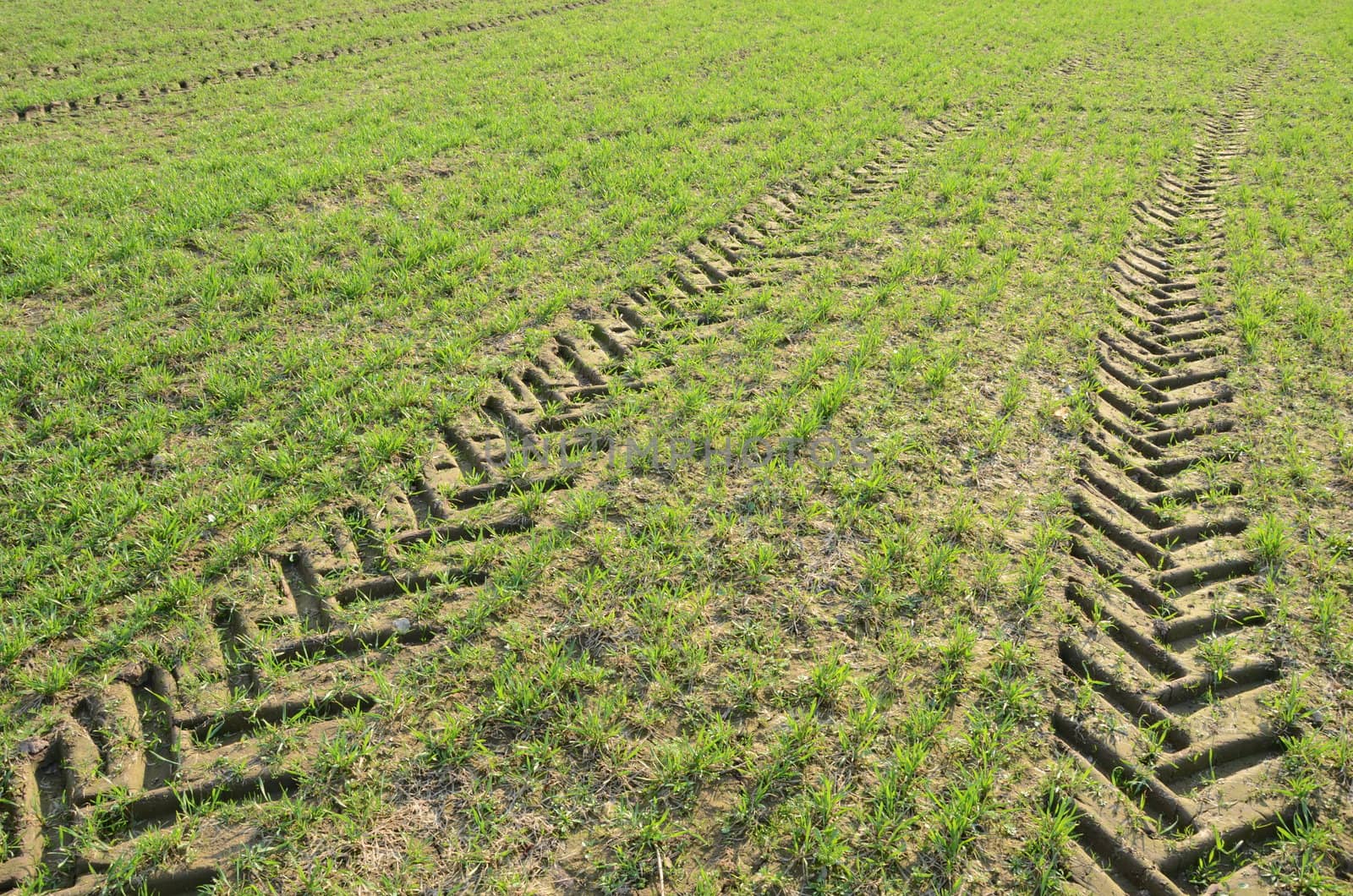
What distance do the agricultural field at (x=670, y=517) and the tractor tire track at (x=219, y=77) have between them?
894mm

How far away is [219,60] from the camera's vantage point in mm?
9859

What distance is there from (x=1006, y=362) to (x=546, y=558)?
2.83 metres

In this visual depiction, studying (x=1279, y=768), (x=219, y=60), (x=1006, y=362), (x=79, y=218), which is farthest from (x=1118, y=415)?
(x=219, y=60)

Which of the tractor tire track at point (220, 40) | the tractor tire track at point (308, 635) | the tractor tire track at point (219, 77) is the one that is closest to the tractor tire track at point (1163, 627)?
the tractor tire track at point (308, 635)

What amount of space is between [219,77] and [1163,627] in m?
10.6

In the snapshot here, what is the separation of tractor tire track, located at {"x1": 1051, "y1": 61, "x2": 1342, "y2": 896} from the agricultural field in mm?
17

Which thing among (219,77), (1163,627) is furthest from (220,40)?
(1163,627)

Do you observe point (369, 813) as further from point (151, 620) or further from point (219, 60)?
point (219, 60)

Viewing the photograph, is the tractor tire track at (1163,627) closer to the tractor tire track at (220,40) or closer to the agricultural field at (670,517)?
the agricultural field at (670,517)

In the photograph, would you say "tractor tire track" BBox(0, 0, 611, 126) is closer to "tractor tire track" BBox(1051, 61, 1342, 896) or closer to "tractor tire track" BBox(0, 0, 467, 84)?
"tractor tire track" BBox(0, 0, 467, 84)

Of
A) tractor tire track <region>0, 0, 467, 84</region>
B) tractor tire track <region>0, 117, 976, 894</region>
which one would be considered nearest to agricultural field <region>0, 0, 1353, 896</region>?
tractor tire track <region>0, 117, 976, 894</region>

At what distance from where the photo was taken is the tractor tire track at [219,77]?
8109 mm

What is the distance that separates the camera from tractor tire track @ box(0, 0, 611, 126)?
8.11m

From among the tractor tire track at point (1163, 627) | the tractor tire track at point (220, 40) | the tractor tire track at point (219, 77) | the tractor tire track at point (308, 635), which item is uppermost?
the tractor tire track at point (220, 40)
